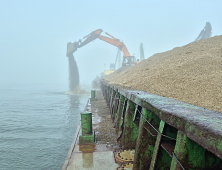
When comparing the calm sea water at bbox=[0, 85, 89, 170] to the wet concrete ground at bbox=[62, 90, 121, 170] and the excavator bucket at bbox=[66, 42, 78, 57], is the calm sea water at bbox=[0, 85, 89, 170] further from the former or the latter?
the excavator bucket at bbox=[66, 42, 78, 57]

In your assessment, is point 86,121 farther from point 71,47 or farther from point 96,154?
point 71,47

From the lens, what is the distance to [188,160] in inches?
79.4

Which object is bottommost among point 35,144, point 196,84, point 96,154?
point 35,144

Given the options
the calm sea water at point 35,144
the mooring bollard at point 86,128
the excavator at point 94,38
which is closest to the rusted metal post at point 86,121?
the mooring bollard at point 86,128

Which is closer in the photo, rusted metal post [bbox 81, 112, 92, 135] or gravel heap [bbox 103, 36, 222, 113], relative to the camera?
gravel heap [bbox 103, 36, 222, 113]

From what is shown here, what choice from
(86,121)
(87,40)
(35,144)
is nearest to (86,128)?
(86,121)

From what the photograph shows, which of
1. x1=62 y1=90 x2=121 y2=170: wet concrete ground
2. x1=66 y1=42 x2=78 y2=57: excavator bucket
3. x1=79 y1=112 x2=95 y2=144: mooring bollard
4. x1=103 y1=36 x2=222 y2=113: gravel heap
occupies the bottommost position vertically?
x1=62 y1=90 x2=121 y2=170: wet concrete ground

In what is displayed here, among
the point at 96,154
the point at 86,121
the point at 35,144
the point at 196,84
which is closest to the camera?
the point at 96,154

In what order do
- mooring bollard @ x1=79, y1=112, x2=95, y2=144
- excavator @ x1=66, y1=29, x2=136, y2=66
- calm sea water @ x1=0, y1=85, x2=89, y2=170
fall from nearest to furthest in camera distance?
1. mooring bollard @ x1=79, y1=112, x2=95, y2=144
2. calm sea water @ x1=0, y1=85, x2=89, y2=170
3. excavator @ x1=66, y1=29, x2=136, y2=66

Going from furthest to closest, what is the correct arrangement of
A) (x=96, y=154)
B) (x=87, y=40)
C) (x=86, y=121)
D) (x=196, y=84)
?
1. (x=87, y=40)
2. (x=86, y=121)
3. (x=196, y=84)
4. (x=96, y=154)

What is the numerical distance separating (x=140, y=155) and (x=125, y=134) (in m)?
1.57

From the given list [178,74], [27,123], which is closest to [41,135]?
[27,123]

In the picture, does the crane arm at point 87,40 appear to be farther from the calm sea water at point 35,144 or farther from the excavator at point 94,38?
the calm sea water at point 35,144

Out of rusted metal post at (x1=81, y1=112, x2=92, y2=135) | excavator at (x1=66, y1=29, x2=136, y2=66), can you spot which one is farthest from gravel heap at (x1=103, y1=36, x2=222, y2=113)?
excavator at (x1=66, y1=29, x2=136, y2=66)
